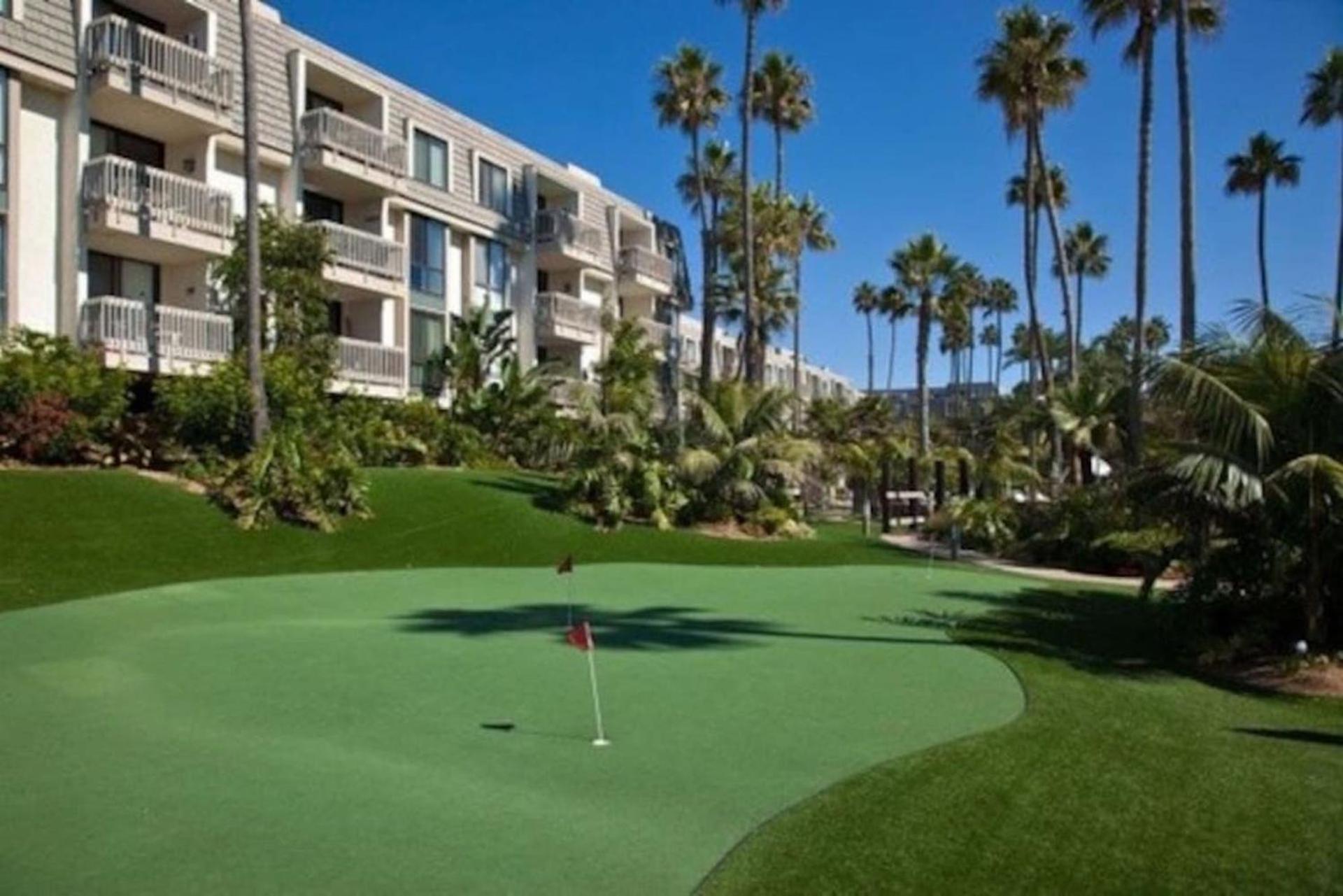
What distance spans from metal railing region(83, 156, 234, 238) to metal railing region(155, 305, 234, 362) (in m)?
1.93

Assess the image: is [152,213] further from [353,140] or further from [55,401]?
[353,140]

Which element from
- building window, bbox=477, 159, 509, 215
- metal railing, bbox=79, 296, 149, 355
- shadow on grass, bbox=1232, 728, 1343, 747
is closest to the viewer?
shadow on grass, bbox=1232, 728, 1343, 747

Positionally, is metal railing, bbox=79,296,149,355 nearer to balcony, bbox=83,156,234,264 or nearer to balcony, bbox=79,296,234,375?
balcony, bbox=79,296,234,375

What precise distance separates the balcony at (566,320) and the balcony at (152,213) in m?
14.3

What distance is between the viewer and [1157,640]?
→ 38.8ft

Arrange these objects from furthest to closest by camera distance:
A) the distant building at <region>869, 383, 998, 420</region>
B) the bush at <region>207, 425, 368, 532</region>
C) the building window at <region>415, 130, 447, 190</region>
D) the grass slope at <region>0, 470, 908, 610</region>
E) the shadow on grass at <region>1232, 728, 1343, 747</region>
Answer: the distant building at <region>869, 383, 998, 420</region> < the building window at <region>415, 130, 447, 190</region> < the bush at <region>207, 425, 368, 532</region> < the grass slope at <region>0, 470, 908, 610</region> < the shadow on grass at <region>1232, 728, 1343, 747</region>

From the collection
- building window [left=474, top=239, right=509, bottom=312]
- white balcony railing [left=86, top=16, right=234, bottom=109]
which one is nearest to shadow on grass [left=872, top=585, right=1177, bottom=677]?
white balcony railing [left=86, top=16, right=234, bottom=109]

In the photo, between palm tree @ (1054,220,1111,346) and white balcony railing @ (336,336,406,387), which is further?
palm tree @ (1054,220,1111,346)

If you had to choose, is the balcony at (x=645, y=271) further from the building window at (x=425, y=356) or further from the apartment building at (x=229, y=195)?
the building window at (x=425, y=356)

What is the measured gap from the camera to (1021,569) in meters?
21.9

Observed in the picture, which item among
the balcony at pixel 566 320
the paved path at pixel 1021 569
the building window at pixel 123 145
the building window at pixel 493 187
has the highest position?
the building window at pixel 493 187

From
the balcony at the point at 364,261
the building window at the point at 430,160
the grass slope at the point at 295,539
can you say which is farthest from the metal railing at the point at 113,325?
the building window at the point at 430,160

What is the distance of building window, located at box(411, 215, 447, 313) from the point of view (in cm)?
3064

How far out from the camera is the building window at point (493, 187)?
1335 inches
